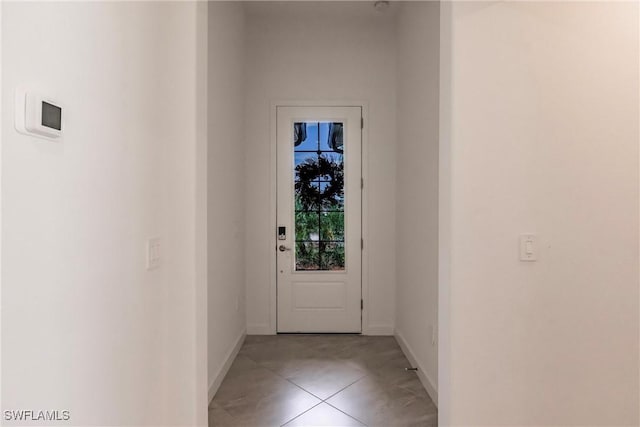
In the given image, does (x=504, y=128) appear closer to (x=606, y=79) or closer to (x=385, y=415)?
(x=606, y=79)

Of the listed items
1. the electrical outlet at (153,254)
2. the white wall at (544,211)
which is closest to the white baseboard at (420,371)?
the white wall at (544,211)

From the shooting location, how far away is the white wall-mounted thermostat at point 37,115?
0.85 metres

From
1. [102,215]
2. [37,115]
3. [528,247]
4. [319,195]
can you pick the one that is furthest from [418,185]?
[37,115]

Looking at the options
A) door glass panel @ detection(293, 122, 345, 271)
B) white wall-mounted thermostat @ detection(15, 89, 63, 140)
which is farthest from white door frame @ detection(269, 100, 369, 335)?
white wall-mounted thermostat @ detection(15, 89, 63, 140)

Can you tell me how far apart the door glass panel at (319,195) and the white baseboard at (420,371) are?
857 millimetres

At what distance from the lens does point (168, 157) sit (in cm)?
161

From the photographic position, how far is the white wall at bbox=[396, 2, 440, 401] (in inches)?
97.0

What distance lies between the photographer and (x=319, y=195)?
368 cm

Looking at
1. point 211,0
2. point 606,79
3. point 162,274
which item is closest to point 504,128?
point 606,79

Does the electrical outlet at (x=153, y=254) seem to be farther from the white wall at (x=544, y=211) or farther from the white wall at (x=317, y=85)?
the white wall at (x=317, y=85)

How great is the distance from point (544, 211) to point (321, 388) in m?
1.76

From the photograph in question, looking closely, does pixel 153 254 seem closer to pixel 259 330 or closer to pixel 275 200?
pixel 275 200

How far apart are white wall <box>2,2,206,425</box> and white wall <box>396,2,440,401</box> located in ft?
4.95

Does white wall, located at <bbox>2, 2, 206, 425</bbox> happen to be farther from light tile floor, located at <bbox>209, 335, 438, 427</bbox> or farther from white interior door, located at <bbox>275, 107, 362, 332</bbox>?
white interior door, located at <bbox>275, 107, 362, 332</bbox>
